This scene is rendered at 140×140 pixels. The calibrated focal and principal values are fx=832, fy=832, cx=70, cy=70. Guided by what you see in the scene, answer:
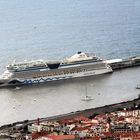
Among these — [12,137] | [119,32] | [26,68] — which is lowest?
[12,137]

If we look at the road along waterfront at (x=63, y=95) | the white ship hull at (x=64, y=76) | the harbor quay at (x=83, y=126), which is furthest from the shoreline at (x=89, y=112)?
the white ship hull at (x=64, y=76)

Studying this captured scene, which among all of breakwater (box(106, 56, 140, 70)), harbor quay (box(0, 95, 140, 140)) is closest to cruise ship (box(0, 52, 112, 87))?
breakwater (box(106, 56, 140, 70))

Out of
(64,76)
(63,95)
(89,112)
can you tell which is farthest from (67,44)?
(89,112)

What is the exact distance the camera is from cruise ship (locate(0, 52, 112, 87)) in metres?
33.3

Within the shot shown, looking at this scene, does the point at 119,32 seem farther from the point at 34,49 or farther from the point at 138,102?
the point at 138,102

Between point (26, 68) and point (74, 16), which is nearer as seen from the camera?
point (26, 68)

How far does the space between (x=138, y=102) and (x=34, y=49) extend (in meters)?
12.0

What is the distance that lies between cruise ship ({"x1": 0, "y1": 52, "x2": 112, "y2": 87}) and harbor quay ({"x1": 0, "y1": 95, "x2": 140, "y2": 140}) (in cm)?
698

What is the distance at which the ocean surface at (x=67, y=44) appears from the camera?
28.4 m

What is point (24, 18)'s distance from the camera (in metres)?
53.3

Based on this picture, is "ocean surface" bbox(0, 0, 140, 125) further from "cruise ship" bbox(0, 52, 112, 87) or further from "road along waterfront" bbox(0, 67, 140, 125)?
"cruise ship" bbox(0, 52, 112, 87)

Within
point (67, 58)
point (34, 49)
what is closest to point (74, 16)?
point (34, 49)

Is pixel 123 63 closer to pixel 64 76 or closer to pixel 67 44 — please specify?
pixel 64 76

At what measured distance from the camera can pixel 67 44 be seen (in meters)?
39.9
